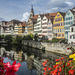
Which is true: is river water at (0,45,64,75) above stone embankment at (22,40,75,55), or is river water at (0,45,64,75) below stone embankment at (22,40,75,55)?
below

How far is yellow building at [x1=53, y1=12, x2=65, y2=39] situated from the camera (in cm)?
4902

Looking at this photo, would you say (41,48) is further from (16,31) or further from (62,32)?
(16,31)

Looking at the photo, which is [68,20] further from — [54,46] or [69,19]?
[54,46]

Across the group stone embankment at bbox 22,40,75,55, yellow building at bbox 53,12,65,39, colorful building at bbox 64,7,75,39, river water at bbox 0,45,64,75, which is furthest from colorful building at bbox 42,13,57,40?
river water at bbox 0,45,64,75

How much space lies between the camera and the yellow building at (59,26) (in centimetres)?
4902

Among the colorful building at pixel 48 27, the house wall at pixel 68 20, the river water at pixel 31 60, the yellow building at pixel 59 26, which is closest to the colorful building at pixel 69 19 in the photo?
the house wall at pixel 68 20

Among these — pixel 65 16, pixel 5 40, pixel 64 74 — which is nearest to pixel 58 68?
pixel 64 74

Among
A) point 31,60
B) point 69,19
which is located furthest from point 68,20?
point 31,60

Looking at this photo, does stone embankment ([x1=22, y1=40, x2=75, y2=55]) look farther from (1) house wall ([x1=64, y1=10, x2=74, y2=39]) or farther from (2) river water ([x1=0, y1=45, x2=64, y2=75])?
(1) house wall ([x1=64, y1=10, x2=74, y2=39])

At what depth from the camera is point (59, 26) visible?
1997 inches

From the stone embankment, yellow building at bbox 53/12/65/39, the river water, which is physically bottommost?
the river water

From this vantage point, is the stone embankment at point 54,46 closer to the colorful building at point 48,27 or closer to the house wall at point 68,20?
the colorful building at point 48,27

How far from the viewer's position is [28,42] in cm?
5812

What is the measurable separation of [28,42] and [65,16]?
20509 mm
